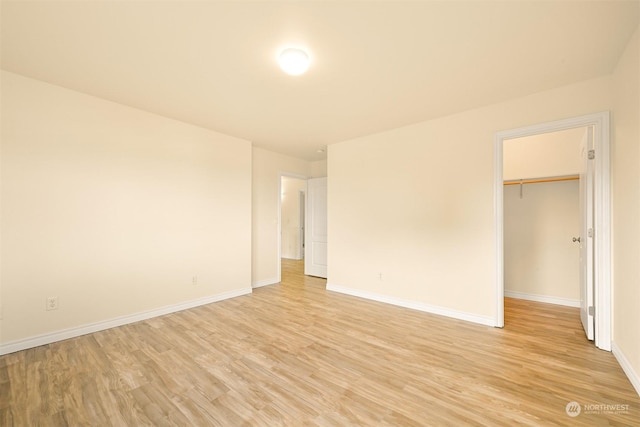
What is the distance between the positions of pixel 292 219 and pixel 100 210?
17.9 feet

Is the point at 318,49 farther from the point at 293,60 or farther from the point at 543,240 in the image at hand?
the point at 543,240

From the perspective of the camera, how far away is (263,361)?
2.23 meters

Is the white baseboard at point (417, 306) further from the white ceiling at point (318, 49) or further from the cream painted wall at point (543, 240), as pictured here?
the white ceiling at point (318, 49)

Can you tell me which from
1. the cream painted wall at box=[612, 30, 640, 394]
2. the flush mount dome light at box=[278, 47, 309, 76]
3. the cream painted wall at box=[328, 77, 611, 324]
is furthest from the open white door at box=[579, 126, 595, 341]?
the flush mount dome light at box=[278, 47, 309, 76]

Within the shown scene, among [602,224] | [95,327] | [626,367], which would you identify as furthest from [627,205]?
[95,327]

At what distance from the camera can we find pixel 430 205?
137 inches

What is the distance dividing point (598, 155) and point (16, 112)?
5687 mm

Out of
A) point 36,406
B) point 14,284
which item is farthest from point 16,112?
point 36,406

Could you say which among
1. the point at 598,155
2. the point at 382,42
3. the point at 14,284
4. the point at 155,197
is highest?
the point at 382,42

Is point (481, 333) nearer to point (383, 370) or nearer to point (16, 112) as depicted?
point (383, 370)

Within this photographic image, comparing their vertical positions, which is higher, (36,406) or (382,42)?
(382,42)

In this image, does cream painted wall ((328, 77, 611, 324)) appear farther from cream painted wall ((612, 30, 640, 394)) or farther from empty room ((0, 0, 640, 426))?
cream painted wall ((612, 30, 640, 394))

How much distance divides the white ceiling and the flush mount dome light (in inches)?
2.9

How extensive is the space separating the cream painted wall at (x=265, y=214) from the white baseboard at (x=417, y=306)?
132 cm
